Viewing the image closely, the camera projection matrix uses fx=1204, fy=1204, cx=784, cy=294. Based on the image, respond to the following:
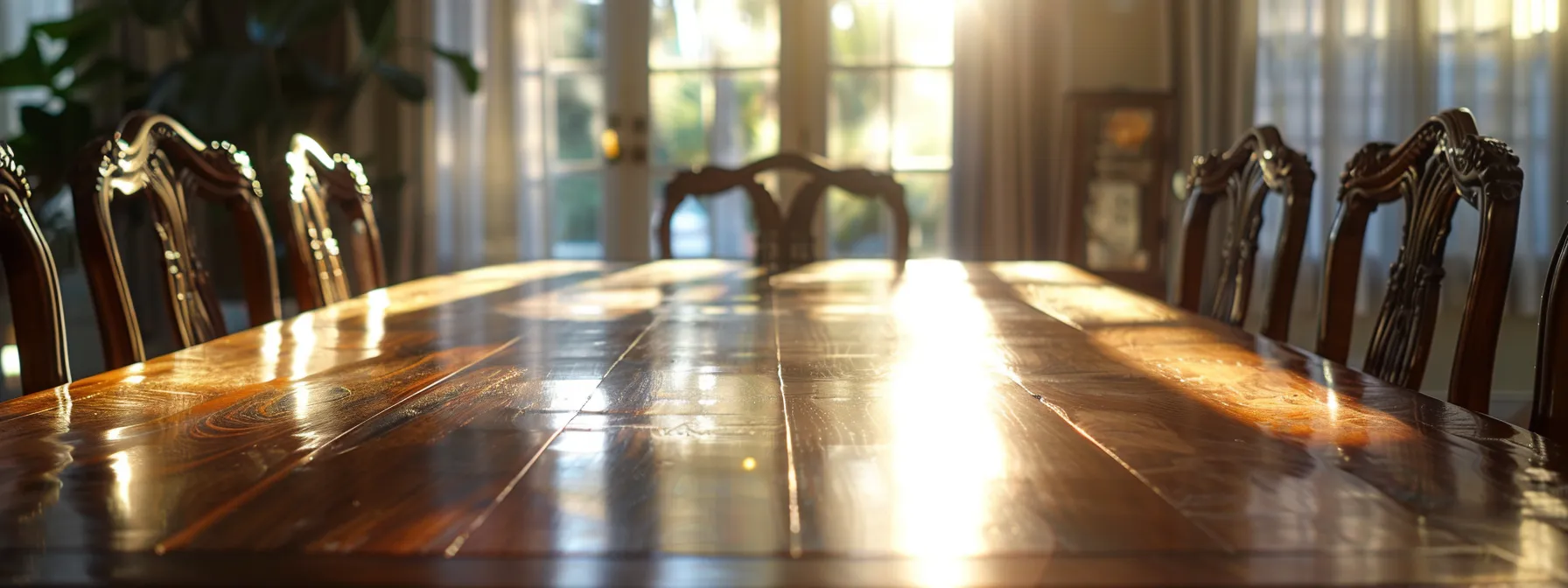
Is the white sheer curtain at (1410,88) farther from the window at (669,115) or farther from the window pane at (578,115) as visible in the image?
the window pane at (578,115)

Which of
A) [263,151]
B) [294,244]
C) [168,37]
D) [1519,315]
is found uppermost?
[168,37]

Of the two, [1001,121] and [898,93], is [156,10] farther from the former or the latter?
[1001,121]

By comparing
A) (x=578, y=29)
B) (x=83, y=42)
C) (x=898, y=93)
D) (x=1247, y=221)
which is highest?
(x=578, y=29)

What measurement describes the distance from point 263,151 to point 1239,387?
379 centimetres

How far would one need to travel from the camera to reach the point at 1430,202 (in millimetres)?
1170

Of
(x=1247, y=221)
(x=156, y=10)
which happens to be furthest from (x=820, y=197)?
(x=156, y=10)

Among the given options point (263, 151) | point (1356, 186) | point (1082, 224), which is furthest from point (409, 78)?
point (1356, 186)

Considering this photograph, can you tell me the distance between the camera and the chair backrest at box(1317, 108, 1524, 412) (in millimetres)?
991

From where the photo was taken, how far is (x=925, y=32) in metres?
4.29

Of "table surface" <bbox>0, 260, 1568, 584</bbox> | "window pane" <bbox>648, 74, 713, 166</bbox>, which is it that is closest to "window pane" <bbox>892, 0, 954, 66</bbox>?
"window pane" <bbox>648, 74, 713, 166</bbox>

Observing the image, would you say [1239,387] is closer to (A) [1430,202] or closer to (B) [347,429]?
(A) [1430,202]

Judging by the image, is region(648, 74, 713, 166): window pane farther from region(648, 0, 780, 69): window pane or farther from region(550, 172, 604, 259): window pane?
region(550, 172, 604, 259): window pane

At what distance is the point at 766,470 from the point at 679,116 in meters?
3.90

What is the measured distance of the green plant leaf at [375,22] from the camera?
375cm
